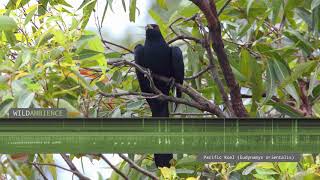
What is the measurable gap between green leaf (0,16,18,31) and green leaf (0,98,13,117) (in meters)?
0.16

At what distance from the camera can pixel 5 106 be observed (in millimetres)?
1542

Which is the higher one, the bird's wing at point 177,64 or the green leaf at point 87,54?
the bird's wing at point 177,64

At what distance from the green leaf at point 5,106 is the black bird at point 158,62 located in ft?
2.17

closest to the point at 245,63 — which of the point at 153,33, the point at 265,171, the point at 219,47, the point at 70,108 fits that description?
the point at 219,47

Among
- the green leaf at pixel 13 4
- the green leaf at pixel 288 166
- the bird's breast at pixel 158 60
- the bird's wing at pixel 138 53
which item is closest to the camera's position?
the green leaf at pixel 288 166

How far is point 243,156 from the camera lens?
1398 millimetres

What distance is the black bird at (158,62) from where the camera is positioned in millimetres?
2195

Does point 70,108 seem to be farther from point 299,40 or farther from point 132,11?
point 299,40

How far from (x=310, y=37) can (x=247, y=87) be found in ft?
0.71

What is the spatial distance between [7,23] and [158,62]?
1.06 meters

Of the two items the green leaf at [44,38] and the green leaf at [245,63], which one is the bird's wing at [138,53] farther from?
the green leaf at [44,38]

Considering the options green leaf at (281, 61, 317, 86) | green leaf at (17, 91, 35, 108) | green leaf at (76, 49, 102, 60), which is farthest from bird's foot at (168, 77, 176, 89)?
green leaf at (17, 91, 35, 108)

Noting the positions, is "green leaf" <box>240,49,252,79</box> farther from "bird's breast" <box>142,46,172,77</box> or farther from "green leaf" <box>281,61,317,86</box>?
"bird's breast" <box>142,46,172,77</box>

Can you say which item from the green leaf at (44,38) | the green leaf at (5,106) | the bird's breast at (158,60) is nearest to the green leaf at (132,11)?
the green leaf at (44,38)
